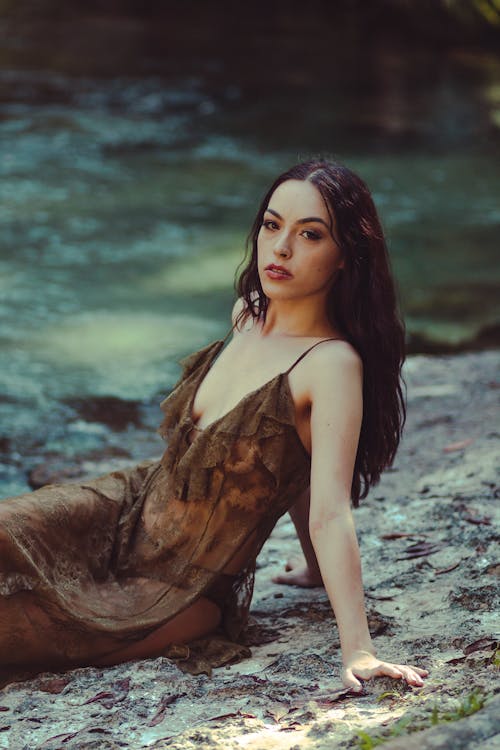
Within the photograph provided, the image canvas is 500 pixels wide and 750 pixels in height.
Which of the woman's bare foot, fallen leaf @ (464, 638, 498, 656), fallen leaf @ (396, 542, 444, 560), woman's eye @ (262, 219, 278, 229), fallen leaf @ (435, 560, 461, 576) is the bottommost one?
the woman's bare foot

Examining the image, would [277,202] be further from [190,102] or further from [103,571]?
[190,102]

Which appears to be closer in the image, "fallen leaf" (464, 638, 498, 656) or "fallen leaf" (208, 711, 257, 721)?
"fallen leaf" (208, 711, 257, 721)

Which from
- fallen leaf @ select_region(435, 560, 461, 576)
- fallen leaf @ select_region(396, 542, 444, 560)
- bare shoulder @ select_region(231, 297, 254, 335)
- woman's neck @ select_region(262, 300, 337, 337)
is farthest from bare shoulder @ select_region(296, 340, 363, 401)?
fallen leaf @ select_region(396, 542, 444, 560)

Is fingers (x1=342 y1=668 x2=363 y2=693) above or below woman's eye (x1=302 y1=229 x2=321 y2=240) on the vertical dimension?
below

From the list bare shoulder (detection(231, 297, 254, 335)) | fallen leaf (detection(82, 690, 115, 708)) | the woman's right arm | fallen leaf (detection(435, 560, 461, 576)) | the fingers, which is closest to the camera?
the fingers

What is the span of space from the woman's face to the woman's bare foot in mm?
974

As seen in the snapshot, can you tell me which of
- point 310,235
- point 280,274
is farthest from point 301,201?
point 280,274

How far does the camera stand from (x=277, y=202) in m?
2.91

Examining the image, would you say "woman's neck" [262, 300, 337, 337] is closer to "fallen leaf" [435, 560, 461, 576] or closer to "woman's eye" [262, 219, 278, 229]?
"woman's eye" [262, 219, 278, 229]

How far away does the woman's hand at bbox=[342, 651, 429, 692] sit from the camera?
2.54 metres

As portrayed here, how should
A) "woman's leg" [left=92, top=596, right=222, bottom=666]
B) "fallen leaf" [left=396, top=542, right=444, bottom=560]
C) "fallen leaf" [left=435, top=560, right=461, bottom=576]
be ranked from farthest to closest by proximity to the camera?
"fallen leaf" [left=396, top=542, right=444, bottom=560] → "fallen leaf" [left=435, top=560, right=461, bottom=576] → "woman's leg" [left=92, top=596, right=222, bottom=666]

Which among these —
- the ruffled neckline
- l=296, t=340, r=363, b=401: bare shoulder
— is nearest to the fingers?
the ruffled neckline

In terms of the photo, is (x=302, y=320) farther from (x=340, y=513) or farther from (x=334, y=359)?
(x=340, y=513)

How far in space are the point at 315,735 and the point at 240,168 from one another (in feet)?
28.4
